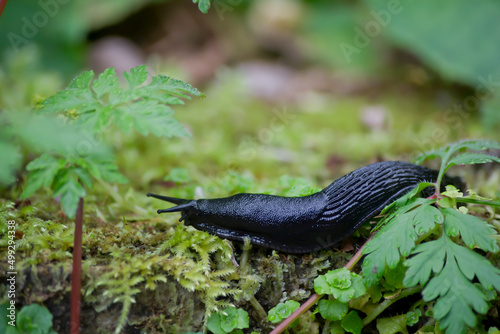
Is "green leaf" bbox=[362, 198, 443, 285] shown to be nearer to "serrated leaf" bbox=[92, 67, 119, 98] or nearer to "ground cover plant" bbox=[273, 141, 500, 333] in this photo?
"ground cover plant" bbox=[273, 141, 500, 333]

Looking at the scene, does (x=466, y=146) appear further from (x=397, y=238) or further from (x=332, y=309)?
(x=332, y=309)

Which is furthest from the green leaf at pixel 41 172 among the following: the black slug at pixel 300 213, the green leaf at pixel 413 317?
the green leaf at pixel 413 317

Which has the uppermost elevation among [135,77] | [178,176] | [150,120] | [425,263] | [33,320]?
[135,77]

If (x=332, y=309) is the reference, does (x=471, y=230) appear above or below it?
above

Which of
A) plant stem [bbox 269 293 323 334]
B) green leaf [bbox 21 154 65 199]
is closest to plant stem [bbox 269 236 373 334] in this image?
plant stem [bbox 269 293 323 334]

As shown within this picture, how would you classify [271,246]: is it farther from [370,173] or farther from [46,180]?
[46,180]

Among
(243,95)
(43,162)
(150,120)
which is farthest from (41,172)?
(243,95)

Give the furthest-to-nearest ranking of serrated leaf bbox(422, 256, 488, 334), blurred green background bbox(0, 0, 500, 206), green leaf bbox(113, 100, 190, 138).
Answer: blurred green background bbox(0, 0, 500, 206)
green leaf bbox(113, 100, 190, 138)
serrated leaf bbox(422, 256, 488, 334)

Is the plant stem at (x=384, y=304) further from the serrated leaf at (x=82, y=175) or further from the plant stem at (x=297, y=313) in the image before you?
the serrated leaf at (x=82, y=175)
